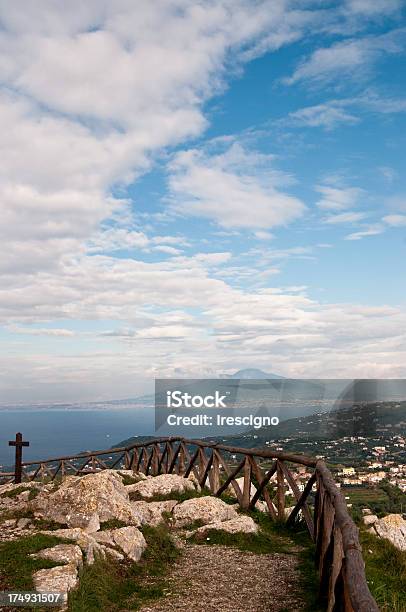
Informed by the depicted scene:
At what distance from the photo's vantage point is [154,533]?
9.02 m

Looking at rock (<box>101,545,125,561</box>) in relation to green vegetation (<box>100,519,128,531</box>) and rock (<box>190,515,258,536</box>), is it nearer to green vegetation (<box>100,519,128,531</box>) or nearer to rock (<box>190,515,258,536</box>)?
green vegetation (<box>100,519,128,531</box>)

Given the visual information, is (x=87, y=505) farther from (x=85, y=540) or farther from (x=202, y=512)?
(x=202, y=512)

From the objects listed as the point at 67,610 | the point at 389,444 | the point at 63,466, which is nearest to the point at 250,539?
the point at 67,610

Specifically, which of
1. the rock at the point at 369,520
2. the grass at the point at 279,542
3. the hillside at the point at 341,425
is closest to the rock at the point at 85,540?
the grass at the point at 279,542

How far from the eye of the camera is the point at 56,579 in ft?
19.7

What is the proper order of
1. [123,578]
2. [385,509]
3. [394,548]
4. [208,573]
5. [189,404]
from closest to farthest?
[123,578] → [208,573] → [394,548] → [385,509] → [189,404]

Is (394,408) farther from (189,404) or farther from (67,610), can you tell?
(67,610)

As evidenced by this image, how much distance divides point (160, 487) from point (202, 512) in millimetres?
2414

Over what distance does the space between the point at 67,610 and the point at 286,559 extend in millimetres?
3961

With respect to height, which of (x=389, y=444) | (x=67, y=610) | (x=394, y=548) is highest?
(x=67, y=610)

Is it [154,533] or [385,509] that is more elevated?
[154,533]

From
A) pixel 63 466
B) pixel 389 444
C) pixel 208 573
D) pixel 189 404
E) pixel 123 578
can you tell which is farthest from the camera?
pixel 389 444

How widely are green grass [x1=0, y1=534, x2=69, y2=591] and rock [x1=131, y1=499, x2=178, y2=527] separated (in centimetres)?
253

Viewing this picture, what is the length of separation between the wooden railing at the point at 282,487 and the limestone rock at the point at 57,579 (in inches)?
114
